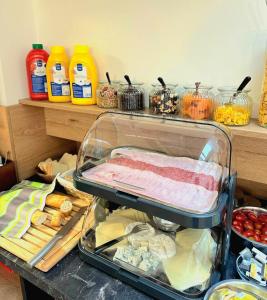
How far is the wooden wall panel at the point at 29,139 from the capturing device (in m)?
1.27

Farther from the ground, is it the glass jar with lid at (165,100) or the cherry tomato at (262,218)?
the glass jar with lid at (165,100)

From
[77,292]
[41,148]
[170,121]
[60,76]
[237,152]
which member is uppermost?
[60,76]

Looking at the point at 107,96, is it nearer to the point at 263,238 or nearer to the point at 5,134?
the point at 5,134

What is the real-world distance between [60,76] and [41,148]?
399 millimetres

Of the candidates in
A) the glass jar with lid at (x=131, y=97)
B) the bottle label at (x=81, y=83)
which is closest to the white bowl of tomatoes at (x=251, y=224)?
the glass jar with lid at (x=131, y=97)

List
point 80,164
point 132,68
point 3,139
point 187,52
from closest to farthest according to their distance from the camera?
point 80,164, point 187,52, point 132,68, point 3,139

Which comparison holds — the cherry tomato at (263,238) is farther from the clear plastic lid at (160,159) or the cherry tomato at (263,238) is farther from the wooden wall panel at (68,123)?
the wooden wall panel at (68,123)

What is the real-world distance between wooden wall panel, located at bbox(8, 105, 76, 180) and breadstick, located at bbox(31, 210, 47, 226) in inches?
13.8

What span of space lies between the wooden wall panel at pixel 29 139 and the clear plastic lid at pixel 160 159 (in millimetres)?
482

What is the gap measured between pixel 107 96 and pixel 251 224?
2.23 feet

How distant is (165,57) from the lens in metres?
1.05

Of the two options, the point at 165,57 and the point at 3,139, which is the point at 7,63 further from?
the point at 165,57

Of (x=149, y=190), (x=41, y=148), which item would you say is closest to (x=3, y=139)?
(x=41, y=148)

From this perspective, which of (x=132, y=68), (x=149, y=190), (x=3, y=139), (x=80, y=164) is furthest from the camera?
(x=3, y=139)
